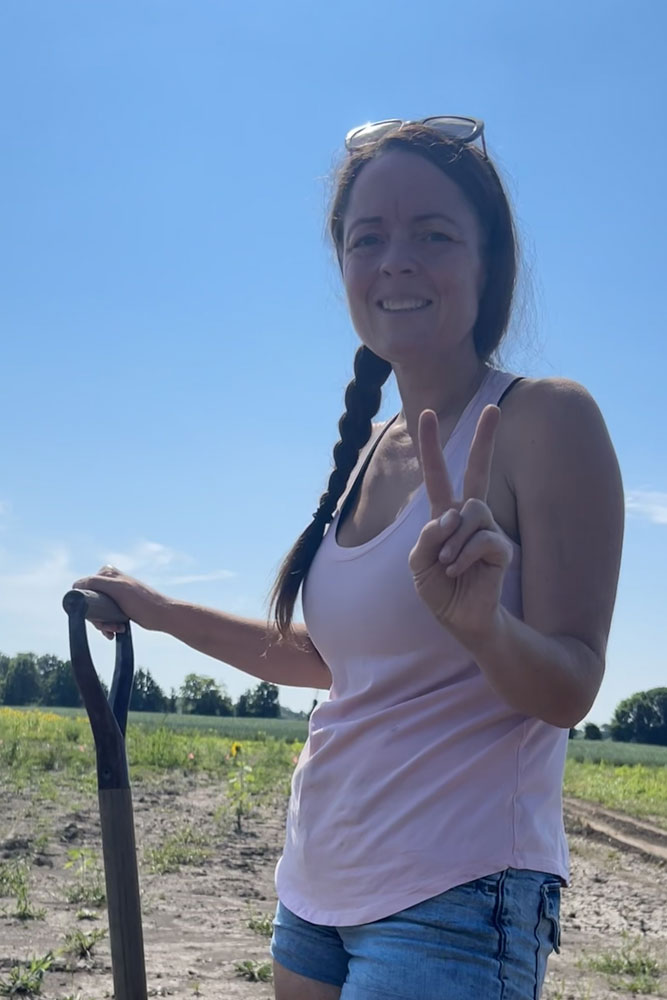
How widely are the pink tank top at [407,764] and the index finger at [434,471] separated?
230mm

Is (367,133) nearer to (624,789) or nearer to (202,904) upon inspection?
(202,904)

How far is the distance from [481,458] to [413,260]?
19.6 inches

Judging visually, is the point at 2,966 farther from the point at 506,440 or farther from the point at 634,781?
the point at 634,781

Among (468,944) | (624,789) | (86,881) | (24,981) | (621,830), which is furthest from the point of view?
(624,789)

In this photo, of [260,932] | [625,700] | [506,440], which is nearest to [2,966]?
[260,932]

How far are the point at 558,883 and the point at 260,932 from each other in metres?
3.29

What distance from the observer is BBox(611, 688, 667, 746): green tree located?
4397cm

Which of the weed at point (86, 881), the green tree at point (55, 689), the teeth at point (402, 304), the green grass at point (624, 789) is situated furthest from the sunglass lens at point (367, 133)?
the green tree at point (55, 689)

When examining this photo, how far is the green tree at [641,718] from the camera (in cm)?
4397

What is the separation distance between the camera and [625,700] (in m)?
47.5

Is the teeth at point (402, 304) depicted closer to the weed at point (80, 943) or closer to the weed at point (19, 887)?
the weed at point (80, 943)

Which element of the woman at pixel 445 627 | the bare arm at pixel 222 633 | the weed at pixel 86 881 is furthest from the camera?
the weed at pixel 86 881

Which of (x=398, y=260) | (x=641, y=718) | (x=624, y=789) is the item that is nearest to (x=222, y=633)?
(x=398, y=260)

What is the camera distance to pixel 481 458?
1.13m
